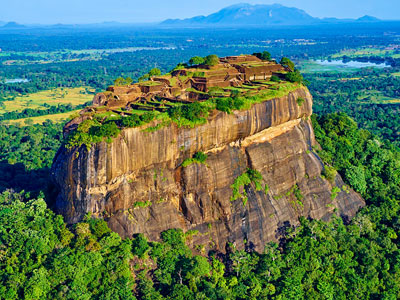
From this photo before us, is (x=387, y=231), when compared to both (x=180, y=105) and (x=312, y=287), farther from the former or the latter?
(x=180, y=105)

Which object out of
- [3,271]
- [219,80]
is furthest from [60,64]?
[3,271]

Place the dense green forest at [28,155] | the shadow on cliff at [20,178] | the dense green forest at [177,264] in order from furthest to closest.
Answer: the dense green forest at [28,155] → the shadow on cliff at [20,178] → the dense green forest at [177,264]

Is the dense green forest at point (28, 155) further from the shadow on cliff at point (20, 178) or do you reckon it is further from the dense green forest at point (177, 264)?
the dense green forest at point (177, 264)

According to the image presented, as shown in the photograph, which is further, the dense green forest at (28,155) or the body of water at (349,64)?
the body of water at (349,64)

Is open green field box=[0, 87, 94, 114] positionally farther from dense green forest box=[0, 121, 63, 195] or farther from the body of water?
the body of water

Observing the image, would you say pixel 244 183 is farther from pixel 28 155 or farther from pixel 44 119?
pixel 44 119

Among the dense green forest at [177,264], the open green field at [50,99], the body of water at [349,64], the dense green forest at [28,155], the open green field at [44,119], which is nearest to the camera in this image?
the dense green forest at [177,264]

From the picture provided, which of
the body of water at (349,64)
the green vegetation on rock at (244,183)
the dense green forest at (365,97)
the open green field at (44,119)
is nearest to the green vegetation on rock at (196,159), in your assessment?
the green vegetation on rock at (244,183)
